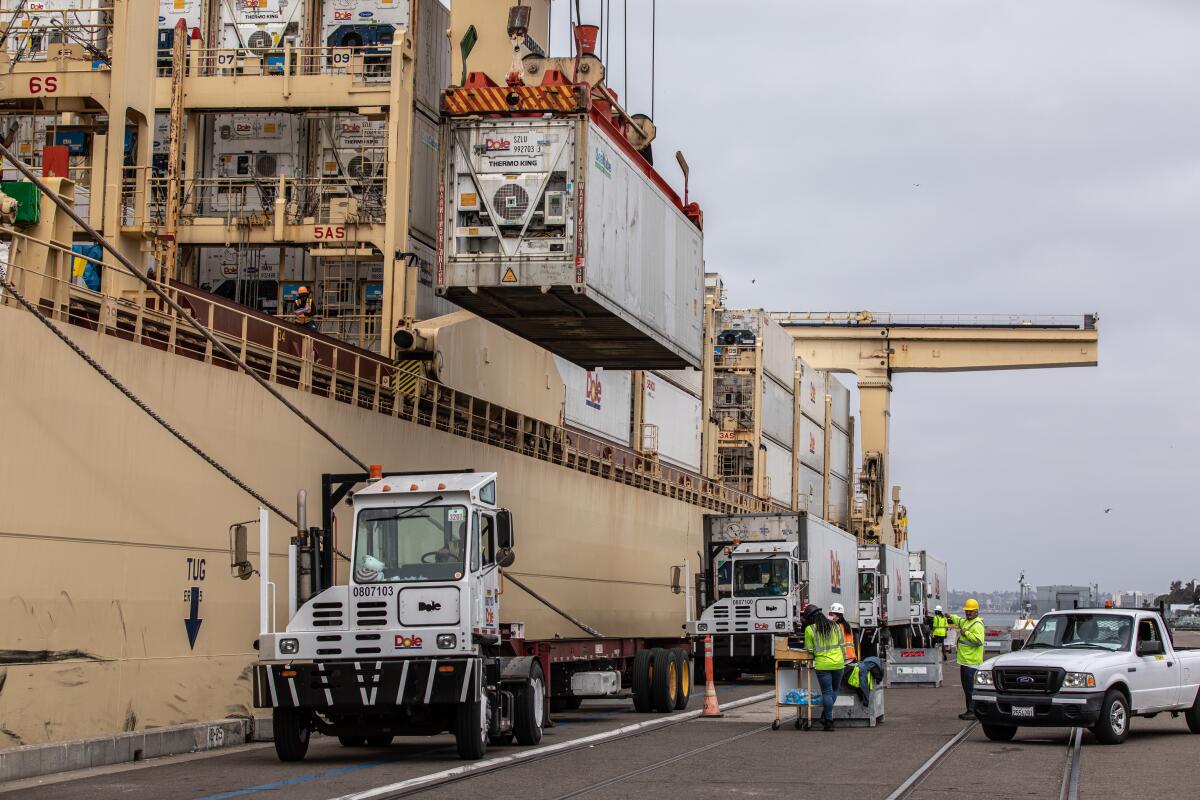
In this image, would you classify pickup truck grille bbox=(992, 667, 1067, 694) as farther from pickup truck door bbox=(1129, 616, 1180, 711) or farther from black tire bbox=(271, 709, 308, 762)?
black tire bbox=(271, 709, 308, 762)

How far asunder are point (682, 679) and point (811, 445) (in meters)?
37.2

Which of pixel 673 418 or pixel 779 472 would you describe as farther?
pixel 779 472

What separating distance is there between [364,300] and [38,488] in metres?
12.8

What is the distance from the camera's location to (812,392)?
58562 millimetres

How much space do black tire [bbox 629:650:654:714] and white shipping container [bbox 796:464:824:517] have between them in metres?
33.8

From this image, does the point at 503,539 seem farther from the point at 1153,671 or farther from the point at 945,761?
the point at 1153,671

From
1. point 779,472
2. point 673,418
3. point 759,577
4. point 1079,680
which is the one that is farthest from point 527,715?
point 779,472

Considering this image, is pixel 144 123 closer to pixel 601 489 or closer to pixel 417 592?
pixel 417 592

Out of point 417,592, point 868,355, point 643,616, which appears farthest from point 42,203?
point 868,355

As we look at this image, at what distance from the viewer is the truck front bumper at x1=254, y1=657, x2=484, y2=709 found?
13.5 m

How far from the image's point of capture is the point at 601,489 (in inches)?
1283

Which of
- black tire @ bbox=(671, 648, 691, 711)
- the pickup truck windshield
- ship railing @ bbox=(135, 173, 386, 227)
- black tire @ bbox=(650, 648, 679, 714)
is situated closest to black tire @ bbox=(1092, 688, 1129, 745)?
the pickup truck windshield

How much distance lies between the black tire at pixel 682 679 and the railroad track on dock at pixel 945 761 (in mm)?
5007

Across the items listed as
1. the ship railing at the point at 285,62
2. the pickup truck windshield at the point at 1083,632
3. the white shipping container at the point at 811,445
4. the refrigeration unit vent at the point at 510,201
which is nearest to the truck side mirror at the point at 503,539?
the refrigeration unit vent at the point at 510,201
